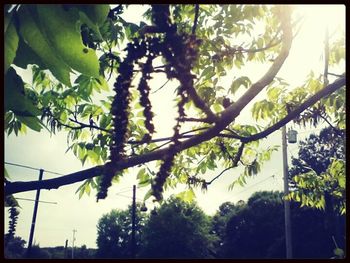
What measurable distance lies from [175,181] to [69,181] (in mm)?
4954

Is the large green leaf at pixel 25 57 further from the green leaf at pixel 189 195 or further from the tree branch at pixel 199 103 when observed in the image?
the green leaf at pixel 189 195

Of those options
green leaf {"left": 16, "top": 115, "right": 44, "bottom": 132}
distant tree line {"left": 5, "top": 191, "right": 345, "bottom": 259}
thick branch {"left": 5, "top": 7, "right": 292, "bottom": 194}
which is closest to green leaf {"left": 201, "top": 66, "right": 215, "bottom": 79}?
thick branch {"left": 5, "top": 7, "right": 292, "bottom": 194}

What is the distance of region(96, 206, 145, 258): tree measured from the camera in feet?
326

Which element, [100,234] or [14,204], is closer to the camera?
[14,204]

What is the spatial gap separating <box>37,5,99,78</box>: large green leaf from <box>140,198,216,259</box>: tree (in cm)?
7804

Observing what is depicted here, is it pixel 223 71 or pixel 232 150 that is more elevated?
pixel 223 71

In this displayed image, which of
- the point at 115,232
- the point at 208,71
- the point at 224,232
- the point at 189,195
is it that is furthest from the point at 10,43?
the point at 115,232

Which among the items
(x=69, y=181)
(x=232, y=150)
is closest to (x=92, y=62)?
(x=69, y=181)

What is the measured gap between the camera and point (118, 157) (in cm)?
142

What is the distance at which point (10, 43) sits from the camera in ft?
4.76

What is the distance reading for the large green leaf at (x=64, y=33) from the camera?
146 centimetres

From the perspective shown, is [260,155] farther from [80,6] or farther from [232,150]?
[80,6]

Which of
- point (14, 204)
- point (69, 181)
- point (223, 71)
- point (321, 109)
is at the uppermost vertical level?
point (223, 71)

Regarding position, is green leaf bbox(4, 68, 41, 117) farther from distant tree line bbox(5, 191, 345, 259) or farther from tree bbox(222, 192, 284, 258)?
tree bbox(222, 192, 284, 258)
